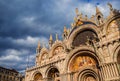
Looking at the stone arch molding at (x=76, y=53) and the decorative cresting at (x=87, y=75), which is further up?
the stone arch molding at (x=76, y=53)

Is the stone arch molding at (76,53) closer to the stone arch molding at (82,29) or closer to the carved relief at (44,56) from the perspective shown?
the stone arch molding at (82,29)

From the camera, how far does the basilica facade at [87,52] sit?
16975mm

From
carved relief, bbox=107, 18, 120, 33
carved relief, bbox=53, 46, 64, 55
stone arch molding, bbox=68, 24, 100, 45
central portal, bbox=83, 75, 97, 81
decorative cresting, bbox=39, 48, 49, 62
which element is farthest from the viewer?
decorative cresting, bbox=39, 48, 49, 62

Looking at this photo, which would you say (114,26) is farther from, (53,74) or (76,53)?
(53,74)

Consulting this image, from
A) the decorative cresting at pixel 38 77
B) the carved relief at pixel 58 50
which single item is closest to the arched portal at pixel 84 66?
the carved relief at pixel 58 50

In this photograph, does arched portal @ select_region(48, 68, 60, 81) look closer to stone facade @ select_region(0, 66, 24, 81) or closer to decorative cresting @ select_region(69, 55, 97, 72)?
decorative cresting @ select_region(69, 55, 97, 72)

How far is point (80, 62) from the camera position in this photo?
21.0 m

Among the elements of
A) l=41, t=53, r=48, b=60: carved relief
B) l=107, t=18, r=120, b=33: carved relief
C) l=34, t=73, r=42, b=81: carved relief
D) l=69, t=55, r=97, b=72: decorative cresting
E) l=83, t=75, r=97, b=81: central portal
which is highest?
l=107, t=18, r=120, b=33: carved relief

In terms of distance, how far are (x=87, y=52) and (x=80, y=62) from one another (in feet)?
7.54

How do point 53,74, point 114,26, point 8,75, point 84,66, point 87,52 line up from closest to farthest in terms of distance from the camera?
1. point 114,26
2. point 87,52
3. point 84,66
4. point 53,74
5. point 8,75

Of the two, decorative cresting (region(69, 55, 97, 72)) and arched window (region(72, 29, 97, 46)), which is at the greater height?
arched window (region(72, 29, 97, 46))

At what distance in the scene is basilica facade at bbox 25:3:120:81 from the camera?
16975 mm

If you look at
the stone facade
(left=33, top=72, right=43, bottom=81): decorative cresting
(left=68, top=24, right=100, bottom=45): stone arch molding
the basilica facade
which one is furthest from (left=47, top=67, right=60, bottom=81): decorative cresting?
the stone facade

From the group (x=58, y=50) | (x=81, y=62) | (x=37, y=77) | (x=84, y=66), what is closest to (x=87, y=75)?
(x=84, y=66)
